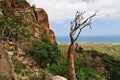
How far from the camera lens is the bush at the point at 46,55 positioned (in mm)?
32750

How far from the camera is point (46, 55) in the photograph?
32.7m

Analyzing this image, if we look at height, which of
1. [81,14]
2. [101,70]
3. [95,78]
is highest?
[81,14]

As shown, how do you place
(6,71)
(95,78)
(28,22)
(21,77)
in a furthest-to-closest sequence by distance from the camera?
(28,22) → (95,78) → (21,77) → (6,71)

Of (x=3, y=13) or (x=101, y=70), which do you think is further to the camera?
(x=101, y=70)

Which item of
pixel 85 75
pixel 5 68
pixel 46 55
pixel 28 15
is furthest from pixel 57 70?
pixel 5 68

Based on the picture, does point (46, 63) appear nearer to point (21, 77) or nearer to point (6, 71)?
point (21, 77)

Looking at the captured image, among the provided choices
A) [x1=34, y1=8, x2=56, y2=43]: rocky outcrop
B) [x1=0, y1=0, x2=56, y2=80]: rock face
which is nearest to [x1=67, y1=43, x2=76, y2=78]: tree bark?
[x1=0, y1=0, x2=56, y2=80]: rock face

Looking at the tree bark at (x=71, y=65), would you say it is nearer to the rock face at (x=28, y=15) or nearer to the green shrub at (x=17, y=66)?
the green shrub at (x=17, y=66)

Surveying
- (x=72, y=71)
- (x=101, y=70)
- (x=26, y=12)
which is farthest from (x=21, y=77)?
(x=101, y=70)

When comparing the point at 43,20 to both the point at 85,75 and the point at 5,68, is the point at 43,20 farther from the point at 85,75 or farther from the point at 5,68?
the point at 5,68

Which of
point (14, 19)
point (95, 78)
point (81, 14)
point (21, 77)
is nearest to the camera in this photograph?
point (21, 77)

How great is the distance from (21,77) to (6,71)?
933 centimetres

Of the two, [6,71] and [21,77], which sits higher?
[6,71]

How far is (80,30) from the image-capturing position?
1174 inches
